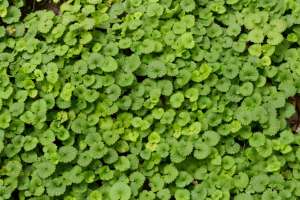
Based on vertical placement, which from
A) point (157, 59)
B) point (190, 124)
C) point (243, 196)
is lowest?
point (243, 196)

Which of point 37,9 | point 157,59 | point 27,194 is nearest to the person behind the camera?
point 27,194

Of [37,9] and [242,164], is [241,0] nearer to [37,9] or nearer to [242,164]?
[242,164]

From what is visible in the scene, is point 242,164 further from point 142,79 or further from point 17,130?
point 17,130

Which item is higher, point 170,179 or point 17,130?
point 17,130

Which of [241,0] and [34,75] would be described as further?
[241,0]

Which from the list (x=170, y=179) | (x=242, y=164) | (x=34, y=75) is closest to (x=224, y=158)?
(x=242, y=164)

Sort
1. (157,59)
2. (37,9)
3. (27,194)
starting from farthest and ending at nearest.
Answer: (37,9), (157,59), (27,194)

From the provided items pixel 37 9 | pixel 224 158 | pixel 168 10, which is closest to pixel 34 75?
pixel 37 9
